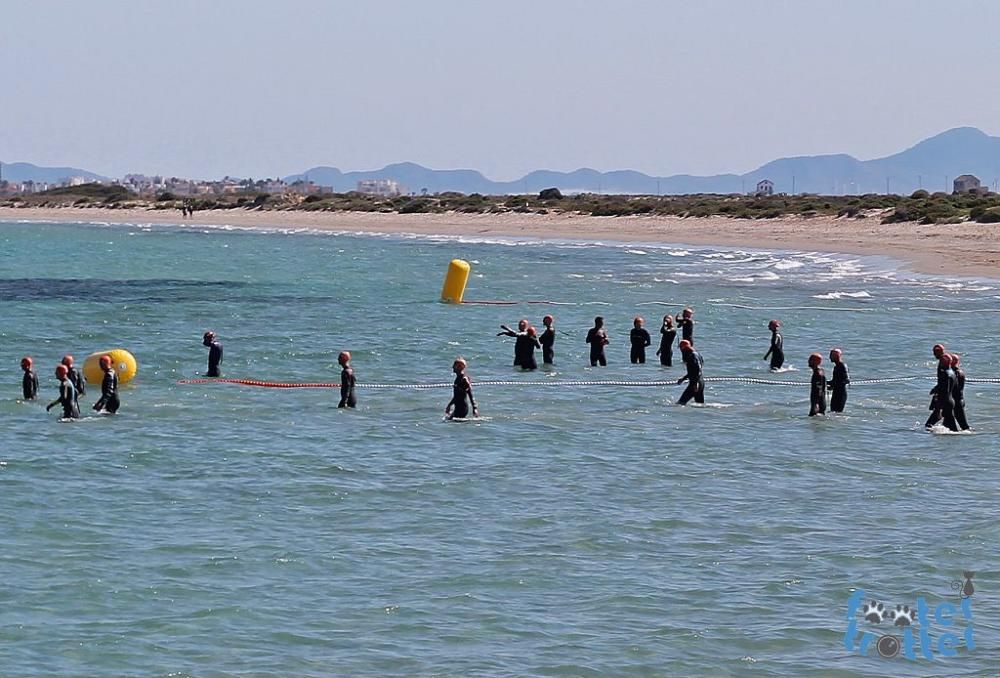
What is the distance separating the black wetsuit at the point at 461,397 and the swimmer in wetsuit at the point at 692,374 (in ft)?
12.9

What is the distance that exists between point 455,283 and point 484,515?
30.3 meters

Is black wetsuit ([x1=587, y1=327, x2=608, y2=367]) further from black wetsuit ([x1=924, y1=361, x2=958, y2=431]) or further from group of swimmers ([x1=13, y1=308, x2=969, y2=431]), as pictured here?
black wetsuit ([x1=924, y1=361, x2=958, y2=431])

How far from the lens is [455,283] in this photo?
161ft

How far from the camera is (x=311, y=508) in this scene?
766 inches

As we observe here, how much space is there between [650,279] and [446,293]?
1147 centimetres

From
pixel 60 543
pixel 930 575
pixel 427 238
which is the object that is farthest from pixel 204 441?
pixel 427 238

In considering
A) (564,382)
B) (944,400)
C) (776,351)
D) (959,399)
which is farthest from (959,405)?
(564,382)

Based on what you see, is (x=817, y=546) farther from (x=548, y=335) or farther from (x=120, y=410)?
(x=548, y=335)

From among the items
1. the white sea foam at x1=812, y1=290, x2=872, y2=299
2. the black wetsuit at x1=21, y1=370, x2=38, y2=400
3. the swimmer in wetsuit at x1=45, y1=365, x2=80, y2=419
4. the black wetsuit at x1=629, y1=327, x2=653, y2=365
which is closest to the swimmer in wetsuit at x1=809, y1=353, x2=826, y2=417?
the black wetsuit at x1=629, y1=327, x2=653, y2=365

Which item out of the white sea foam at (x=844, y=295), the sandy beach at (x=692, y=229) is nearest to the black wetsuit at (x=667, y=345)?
the white sea foam at (x=844, y=295)

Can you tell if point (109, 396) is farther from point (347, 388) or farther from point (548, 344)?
point (548, 344)

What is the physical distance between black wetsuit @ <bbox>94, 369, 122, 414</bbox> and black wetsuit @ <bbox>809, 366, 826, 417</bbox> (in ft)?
38.4

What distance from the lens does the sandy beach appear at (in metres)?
67.4

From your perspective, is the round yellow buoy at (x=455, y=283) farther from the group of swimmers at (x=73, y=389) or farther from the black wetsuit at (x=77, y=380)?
the black wetsuit at (x=77, y=380)
